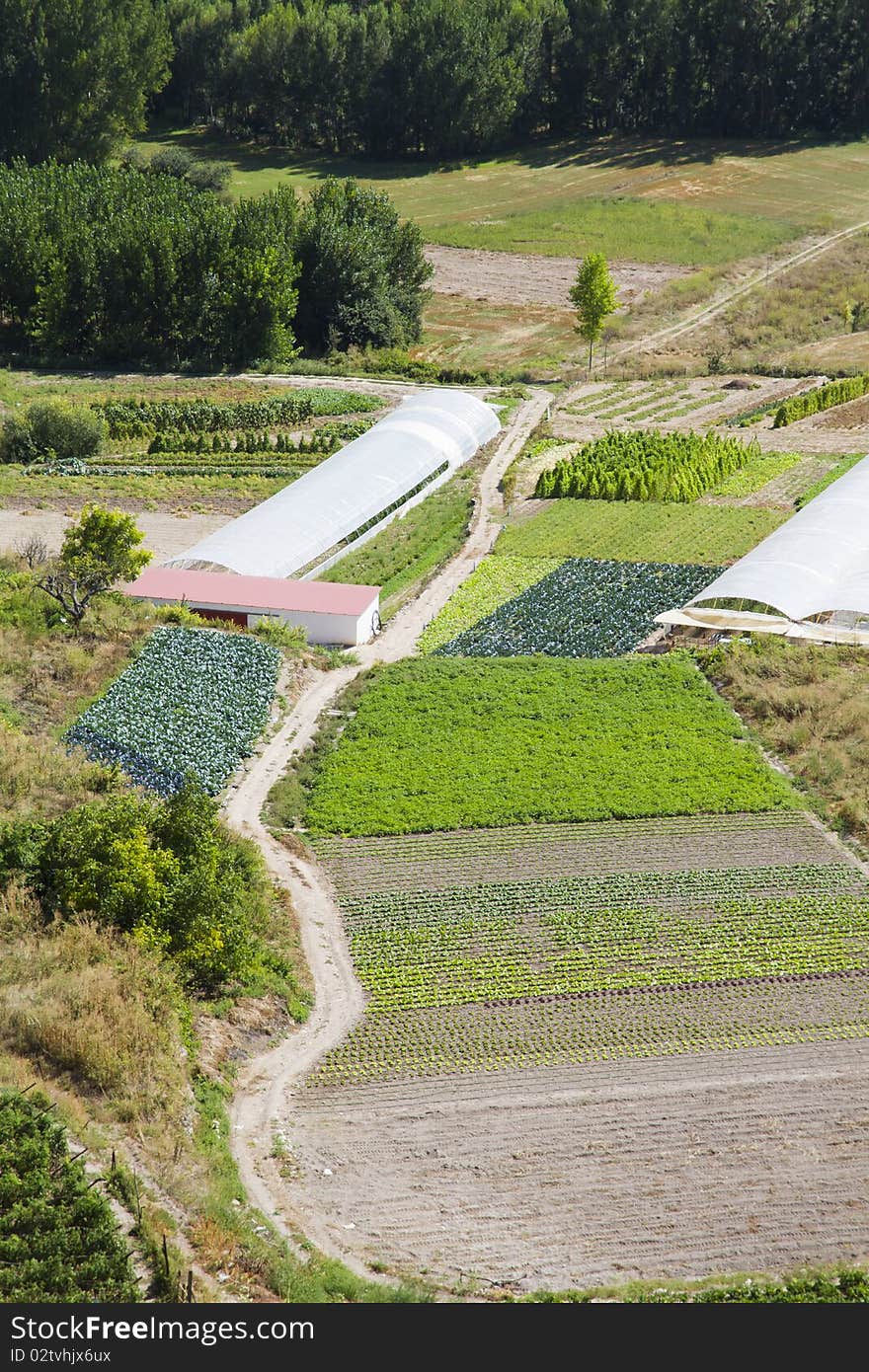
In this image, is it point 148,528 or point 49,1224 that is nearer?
point 49,1224

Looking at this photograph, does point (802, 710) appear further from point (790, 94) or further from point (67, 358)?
point (790, 94)

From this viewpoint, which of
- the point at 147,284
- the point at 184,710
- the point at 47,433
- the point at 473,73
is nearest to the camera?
the point at 184,710

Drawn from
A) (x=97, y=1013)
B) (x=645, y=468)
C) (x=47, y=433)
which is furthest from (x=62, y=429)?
(x=97, y=1013)

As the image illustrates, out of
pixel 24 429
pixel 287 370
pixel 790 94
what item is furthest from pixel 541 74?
pixel 24 429

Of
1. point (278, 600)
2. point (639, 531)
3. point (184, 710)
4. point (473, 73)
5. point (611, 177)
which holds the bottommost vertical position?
point (184, 710)

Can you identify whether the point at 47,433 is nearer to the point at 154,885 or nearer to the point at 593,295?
the point at 593,295

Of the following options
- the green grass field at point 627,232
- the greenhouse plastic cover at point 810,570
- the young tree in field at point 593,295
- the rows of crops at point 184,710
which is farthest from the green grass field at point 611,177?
the rows of crops at point 184,710

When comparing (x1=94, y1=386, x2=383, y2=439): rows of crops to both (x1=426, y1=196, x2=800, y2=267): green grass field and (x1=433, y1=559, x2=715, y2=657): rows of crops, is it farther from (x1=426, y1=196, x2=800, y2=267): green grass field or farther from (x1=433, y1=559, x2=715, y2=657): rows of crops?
(x1=426, y1=196, x2=800, y2=267): green grass field
